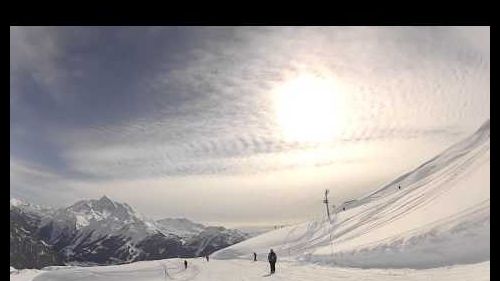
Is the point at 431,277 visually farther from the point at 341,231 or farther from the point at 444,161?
the point at 444,161

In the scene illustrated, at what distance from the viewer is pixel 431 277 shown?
25359 mm

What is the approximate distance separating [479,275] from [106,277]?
26245mm

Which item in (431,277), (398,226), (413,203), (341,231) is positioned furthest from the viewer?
(341,231)

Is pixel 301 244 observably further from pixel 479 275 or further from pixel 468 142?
pixel 479 275

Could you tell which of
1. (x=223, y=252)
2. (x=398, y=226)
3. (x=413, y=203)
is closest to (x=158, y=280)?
(x=398, y=226)

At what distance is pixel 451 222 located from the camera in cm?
3922

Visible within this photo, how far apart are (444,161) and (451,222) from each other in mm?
104425

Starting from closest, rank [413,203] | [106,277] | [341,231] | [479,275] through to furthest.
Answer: [479,275] < [106,277] < [413,203] < [341,231]

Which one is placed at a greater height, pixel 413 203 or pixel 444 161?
pixel 444 161

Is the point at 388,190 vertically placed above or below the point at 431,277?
above

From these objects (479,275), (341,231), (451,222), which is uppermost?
(341,231)

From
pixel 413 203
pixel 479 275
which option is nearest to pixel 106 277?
pixel 479 275
